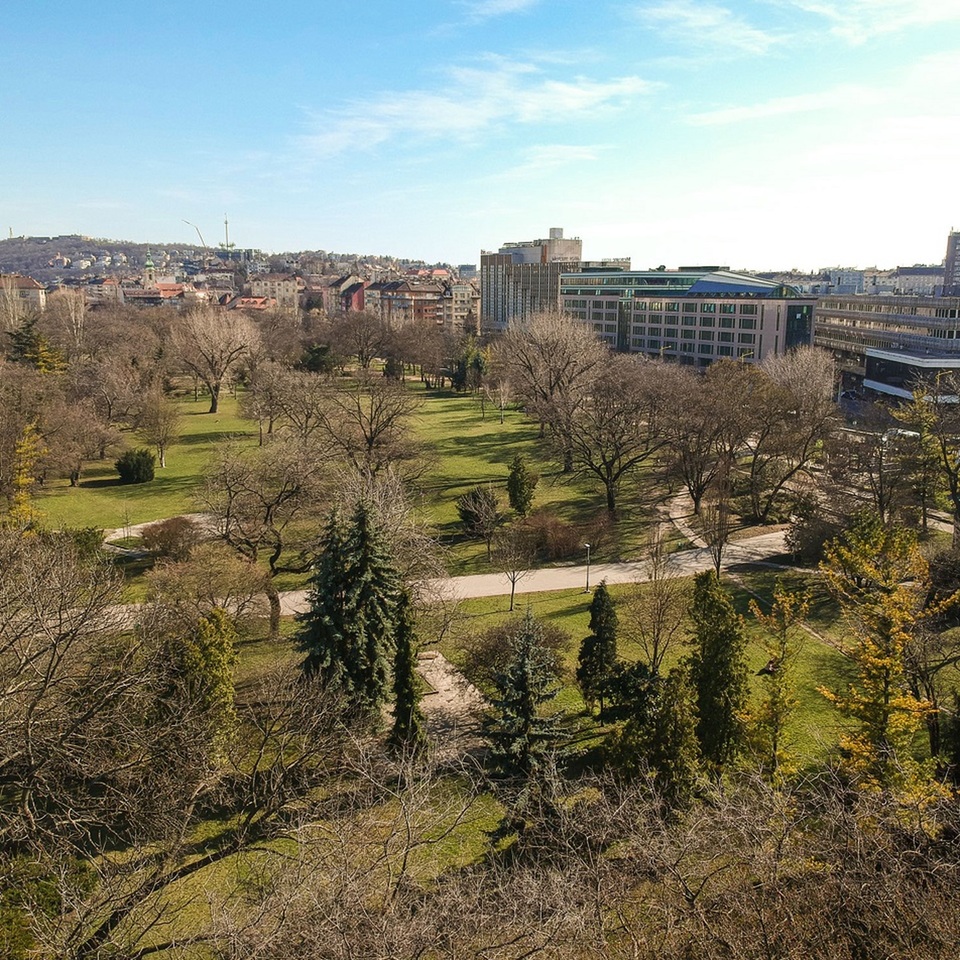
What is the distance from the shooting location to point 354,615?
18016 mm

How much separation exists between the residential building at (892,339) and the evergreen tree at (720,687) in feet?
145

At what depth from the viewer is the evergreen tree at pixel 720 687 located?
1616 cm

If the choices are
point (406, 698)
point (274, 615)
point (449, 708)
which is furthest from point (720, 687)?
point (274, 615)

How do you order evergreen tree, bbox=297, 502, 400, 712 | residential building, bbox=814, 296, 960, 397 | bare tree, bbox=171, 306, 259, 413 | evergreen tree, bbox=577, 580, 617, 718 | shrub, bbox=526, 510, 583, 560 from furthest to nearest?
residential building, bbox=814, 296, 960, 397 < bare tree, bbox=171, 306, 259, 413 < shrub, bbox=526, 510, 583, 560 < evergreen tree, bbox=577, 580, 617, 718 < evergreen tree, bbox=297, 502, 400, 712

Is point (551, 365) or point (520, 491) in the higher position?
point (551, 365)

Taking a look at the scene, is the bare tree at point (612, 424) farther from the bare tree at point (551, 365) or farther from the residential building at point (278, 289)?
the residential building at point (278, 289)

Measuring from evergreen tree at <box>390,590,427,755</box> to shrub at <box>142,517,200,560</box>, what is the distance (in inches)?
398

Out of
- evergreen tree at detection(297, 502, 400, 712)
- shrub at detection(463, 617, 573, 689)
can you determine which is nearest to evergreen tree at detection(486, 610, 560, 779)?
shrub at detection(463, 617, 573, 689)

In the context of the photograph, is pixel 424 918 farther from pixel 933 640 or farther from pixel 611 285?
pixel 611 285

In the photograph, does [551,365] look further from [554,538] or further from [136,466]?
[136,466]

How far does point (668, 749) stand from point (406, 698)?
6.04 meters

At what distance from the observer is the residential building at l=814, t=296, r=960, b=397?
192 ft

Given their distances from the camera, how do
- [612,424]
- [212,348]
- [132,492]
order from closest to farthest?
[612,424] → [132,492] → [212,348]

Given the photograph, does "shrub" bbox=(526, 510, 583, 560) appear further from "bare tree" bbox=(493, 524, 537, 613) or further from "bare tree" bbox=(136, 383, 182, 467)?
"bare tree" bbox=(136, 383, 182, 467)
